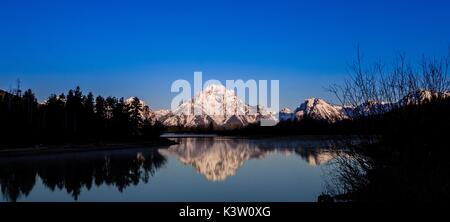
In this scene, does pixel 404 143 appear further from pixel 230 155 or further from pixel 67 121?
pixel 67 121

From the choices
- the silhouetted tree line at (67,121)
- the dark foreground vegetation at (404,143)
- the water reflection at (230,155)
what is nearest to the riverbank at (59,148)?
the silhouetted tree line at (67,121)

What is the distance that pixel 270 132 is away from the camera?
613ft

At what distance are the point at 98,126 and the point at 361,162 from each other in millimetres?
90613

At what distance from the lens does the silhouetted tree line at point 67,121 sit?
69719 millimetres

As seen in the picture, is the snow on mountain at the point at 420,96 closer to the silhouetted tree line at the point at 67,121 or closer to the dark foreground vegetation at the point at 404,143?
the dark foreground vegetation at the point at 404,143

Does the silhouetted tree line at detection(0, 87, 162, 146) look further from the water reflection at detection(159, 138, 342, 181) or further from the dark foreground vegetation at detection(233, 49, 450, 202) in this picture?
the dark foreground vegetation at detection(233, 49, 450, 202)

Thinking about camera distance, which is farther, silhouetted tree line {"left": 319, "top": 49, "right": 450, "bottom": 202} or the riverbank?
the riverbank

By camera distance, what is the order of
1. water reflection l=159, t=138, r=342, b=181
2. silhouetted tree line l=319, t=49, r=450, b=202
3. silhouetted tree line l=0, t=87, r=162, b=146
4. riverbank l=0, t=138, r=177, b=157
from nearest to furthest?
silhouetted tree line l=319, t=49, r=450, b=202 → water reflection l=159, t=138, r=342, b=181 → riverbank l=0, t=138, r=177, b=157 → silhouetted tree line l=0, t=87, r=162, b=146

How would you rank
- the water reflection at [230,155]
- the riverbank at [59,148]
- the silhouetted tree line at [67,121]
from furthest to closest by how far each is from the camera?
the silhouetted tree line at [67,121] < the riverbank at [59,148] < the water reflection at [230,155]

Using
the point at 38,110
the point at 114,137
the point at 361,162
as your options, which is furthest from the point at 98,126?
the point at 361,162

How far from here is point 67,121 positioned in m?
94.9

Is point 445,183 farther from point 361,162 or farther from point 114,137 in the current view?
point 114,137

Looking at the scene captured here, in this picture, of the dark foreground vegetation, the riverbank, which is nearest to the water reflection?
the dark foreground vegetation

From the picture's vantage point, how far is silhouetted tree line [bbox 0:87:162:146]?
229 ft
